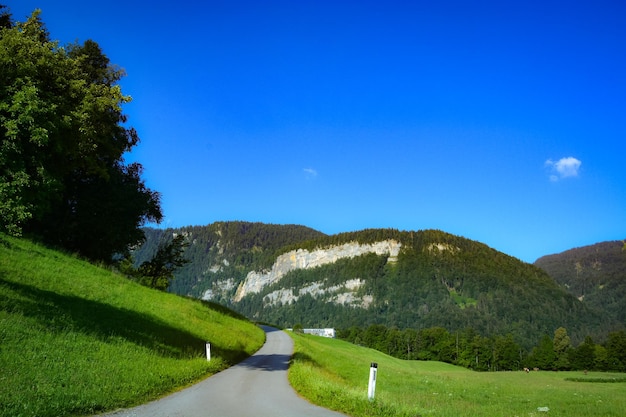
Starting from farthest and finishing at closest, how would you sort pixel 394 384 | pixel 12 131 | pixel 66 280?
pixel 394 384 < pixel 66 280 < pixel 12 131

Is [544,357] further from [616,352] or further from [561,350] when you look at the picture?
[616,352]

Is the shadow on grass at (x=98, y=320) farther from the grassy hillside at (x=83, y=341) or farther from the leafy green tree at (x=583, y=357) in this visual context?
the leafy green tree at (x=583, y=357)

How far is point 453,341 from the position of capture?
149625 millimetres

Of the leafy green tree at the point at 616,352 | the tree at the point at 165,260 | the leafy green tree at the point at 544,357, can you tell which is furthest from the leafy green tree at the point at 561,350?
the tree at the point at 165,260

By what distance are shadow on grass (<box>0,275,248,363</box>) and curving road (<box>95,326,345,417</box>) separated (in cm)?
315

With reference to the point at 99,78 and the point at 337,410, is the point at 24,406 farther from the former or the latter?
the point at 99,78

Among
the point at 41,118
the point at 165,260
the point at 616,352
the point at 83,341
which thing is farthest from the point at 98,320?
the point at 616,352

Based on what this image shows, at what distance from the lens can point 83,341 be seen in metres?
Result: 14.6

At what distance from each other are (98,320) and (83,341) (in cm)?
365

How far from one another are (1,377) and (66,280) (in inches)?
540

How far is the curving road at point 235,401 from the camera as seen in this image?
10648 millimetres

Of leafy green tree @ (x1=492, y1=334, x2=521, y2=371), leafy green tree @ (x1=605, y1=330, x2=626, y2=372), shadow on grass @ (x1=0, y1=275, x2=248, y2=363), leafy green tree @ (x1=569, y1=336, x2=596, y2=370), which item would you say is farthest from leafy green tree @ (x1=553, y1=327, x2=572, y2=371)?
shadow on grass @ (x1=0, y1=275, x2=248, y2=363)

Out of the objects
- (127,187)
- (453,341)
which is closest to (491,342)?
(453,341)

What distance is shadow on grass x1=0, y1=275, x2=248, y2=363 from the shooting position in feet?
50.6
